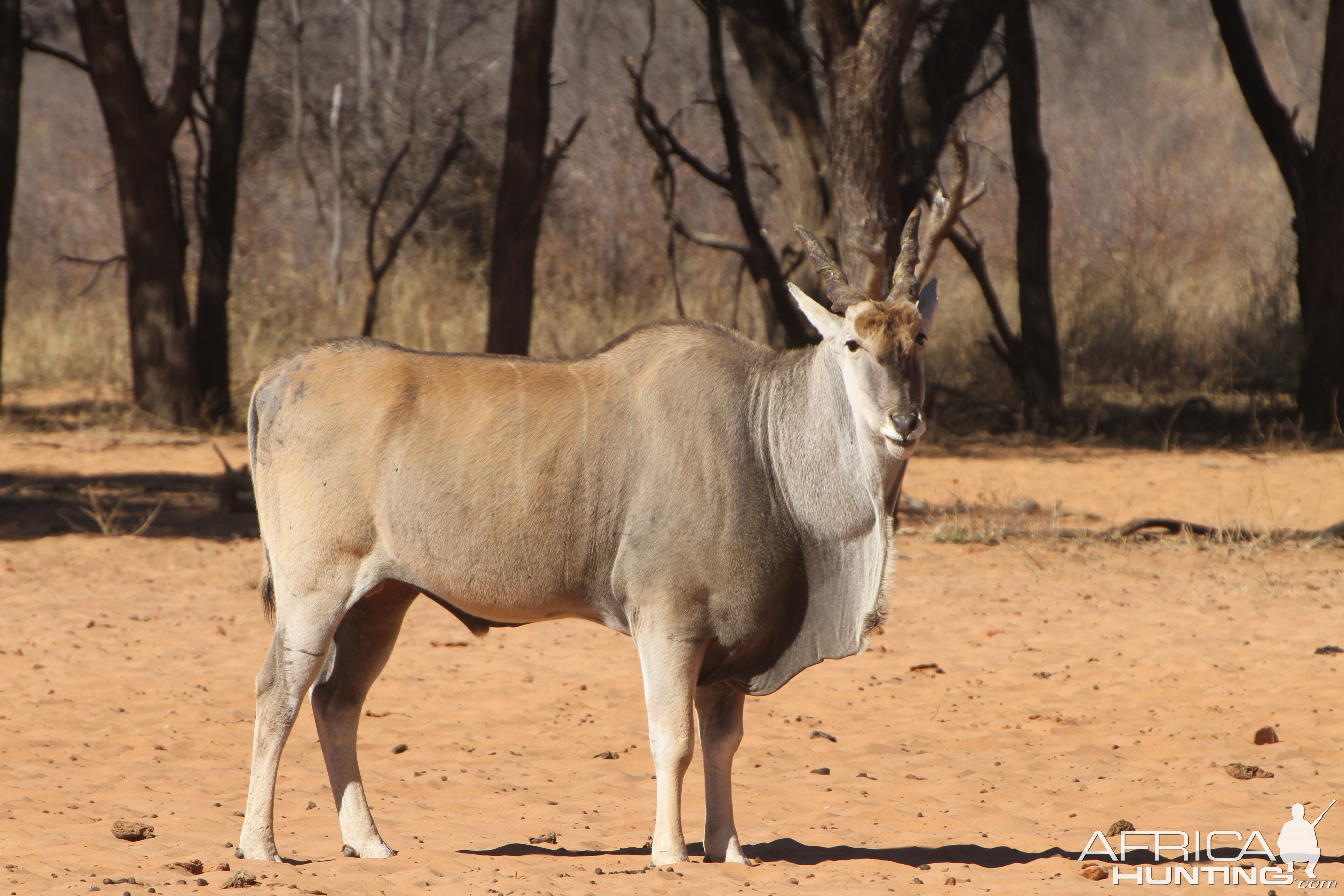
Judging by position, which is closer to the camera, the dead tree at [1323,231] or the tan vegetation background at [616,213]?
the dead tree at [1323,231]

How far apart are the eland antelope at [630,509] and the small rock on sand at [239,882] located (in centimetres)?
35

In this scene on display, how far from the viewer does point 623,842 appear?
192 inches

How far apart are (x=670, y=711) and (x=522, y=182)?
33.8 ft

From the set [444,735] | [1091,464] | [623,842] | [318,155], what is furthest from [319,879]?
[318,155]

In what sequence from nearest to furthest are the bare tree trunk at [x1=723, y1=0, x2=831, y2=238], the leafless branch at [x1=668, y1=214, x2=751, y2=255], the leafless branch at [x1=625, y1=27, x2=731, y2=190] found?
the leafless branch at [x1=625, y1=27, x2=731, y2=190]
the leafless branch at [x1=668, y1=214, x2=751, y2=255]
the bare tree trunk at [x1=723, y1=0, x2=831, y2=238]

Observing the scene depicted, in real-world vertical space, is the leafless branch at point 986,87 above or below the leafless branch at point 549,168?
above

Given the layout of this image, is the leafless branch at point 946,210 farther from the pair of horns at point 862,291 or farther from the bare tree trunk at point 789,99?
the bare tree trunk at point 789,99

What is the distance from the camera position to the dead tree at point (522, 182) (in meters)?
13.7

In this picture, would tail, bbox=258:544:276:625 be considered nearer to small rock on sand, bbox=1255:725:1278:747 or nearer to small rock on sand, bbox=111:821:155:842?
small rock on sand, bbox=111:821:155:842

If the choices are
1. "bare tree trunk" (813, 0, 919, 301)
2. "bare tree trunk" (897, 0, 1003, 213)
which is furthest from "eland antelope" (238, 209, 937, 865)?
"bare tree trunk" (897, 0, 1003, 213)

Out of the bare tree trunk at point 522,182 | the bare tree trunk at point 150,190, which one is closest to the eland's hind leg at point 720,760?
the bare tree trunk at point 522,182

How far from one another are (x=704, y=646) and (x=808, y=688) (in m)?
2.98

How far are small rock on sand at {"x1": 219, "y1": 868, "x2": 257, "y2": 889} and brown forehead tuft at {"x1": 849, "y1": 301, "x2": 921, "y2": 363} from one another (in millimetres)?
2356

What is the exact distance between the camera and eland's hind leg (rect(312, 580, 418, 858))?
4582 mm
